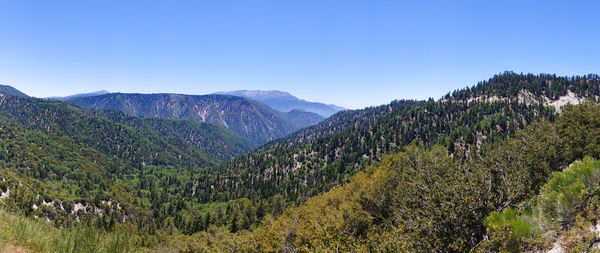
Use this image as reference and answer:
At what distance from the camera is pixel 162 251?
8562cm

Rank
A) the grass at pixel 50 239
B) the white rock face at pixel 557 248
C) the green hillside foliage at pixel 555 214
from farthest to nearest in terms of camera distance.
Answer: the green hillside foliage at pixel 555 214 → the white rock face at pixel 557 248 → the grass at pixel 50 239

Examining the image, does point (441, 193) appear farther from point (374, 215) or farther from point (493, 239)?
point (374, 215)

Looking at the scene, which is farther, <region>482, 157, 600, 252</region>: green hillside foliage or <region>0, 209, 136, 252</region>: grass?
<region>482, 157, 600, 252</region>: green hillside foliage

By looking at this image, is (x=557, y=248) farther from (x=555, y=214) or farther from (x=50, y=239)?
(x=50, y=239)

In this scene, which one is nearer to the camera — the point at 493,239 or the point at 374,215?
the point at 493,239

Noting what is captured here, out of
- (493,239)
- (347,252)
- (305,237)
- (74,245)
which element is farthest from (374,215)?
(74,245)

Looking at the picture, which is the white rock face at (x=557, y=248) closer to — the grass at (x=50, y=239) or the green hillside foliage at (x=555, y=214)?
the green hillside foliage at (x=555, y=214)

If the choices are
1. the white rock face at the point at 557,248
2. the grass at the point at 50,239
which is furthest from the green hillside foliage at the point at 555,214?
the grass at the point at 50,239

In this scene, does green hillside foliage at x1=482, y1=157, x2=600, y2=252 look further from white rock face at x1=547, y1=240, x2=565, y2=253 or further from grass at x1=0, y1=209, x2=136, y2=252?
grass at x1=0, y1=209, x2=136, y2=252

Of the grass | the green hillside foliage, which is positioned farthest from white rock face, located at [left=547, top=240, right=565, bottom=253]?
the grass

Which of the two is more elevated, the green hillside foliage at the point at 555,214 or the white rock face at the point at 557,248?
the green hillside foliage at the point at 555,214

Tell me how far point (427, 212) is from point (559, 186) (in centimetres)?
1002

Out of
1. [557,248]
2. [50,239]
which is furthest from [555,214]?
[50,239]

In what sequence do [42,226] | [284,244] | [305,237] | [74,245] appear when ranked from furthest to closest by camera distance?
[284,244] < [305,237] < [42,226] < [74,245]
